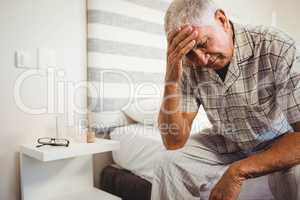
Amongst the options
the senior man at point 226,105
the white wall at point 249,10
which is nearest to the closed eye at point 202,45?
the senior man at point 226,105

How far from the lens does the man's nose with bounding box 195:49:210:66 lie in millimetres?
809

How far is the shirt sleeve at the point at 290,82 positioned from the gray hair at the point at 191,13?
0.23m

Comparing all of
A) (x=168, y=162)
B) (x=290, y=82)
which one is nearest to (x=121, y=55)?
(x=168, y=162)

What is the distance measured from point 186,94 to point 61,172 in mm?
814

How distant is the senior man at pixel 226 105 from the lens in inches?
29.5

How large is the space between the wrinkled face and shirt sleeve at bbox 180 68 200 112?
0.14 meters

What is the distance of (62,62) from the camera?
4.85ft

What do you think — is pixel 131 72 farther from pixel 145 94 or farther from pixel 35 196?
pixel 35 196

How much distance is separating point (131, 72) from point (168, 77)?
821 mm

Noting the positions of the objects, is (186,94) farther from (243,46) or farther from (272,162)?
(272,162)

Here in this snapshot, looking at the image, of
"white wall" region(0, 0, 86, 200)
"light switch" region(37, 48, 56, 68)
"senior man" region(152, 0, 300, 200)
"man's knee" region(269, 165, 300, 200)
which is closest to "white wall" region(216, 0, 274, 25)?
"white wall" region(0, 0, 86, 200)

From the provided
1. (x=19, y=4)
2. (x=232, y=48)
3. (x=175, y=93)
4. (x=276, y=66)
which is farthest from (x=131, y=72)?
(x=276, y=66)

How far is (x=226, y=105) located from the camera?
3.06ft

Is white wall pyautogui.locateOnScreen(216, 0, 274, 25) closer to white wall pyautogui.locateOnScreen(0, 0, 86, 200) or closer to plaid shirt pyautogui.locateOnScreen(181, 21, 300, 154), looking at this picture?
white wall pyautogui.locateOnScreen(0, 0, 86, 200)
